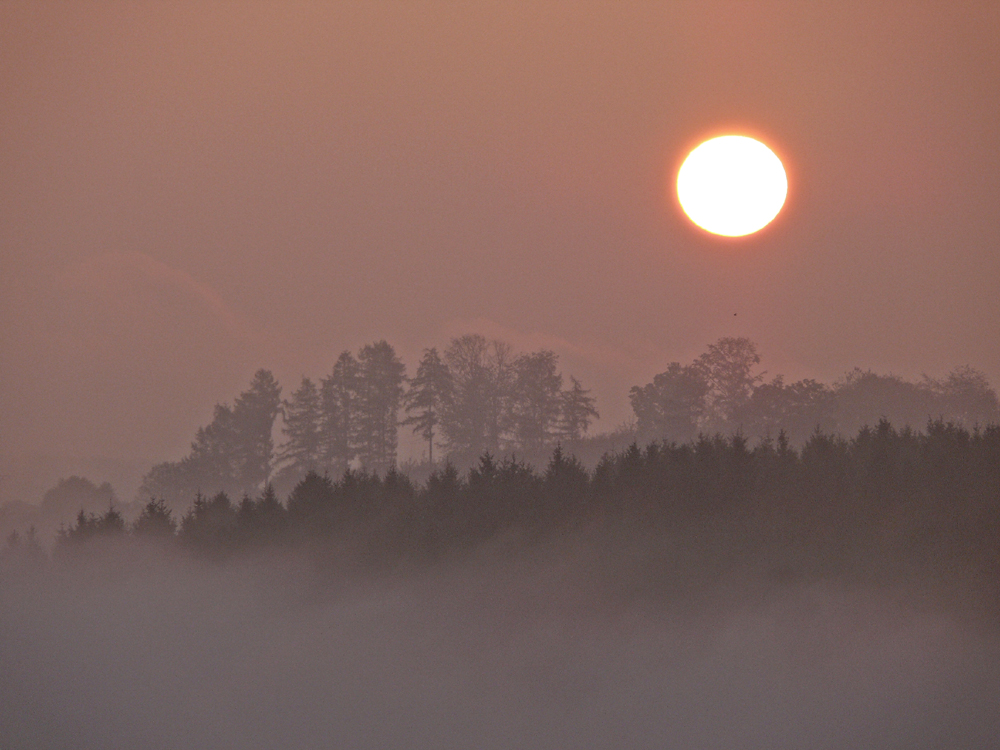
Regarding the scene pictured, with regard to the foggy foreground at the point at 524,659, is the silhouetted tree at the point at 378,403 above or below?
Result: above

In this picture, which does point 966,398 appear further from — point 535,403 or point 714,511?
point 714,511

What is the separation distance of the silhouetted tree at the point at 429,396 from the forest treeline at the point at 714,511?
162ft

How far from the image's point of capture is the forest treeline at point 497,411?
116 metres

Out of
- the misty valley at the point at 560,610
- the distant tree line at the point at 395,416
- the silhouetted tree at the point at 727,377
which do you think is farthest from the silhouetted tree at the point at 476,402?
the misty valley at the point at 560,610

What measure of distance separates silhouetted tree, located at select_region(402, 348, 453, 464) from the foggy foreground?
47.5 metres

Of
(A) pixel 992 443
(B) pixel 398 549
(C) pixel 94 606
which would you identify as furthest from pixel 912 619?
(C) pixel 94 606

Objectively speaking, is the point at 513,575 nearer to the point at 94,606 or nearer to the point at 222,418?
the point at 94,606

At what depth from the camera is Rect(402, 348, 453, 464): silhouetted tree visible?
121 m

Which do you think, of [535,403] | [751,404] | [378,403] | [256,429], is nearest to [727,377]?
[751,404]

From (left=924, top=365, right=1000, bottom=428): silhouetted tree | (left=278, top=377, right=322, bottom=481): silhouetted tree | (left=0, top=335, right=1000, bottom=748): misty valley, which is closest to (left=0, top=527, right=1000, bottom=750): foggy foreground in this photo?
(left=0, top=335, right=1000, bottom=748): misty valley

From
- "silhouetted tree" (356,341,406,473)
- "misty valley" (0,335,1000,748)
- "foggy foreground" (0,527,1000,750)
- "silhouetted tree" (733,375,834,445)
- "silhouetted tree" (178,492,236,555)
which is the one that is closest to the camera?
"foggy foreground" (0,527,1000,750)

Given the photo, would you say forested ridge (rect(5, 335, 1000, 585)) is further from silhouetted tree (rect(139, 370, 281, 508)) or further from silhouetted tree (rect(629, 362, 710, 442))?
silhouetted tree (rect(139, 370, 281, 508))

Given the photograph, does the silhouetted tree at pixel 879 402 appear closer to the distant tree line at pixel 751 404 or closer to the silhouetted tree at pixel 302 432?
the distant tree line at pixel 751 404

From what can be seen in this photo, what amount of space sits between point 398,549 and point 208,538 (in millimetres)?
14418
